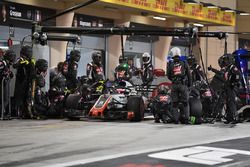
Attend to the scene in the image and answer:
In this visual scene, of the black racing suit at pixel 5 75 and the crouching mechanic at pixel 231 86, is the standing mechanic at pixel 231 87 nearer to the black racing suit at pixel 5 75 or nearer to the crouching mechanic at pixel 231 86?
the crouching mechanic at pixel 231 86

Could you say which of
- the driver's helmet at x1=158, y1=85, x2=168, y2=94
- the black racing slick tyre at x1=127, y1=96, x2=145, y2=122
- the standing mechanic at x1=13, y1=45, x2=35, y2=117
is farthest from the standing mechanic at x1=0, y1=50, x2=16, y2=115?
the driver's helmet at x1=158, y1=85, x2=168, y2=94

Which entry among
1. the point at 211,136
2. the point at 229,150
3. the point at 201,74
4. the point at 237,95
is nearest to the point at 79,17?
the point at 201,74

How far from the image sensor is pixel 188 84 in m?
14.5

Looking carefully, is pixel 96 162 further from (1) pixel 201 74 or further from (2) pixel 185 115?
(1) pixel 201 74

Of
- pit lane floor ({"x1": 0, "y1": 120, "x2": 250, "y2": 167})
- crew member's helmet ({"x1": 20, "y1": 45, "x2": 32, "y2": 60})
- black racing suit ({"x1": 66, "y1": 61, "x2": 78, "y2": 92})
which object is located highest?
crew member's helmet ({"x1": 20, "y1": 45, "x2": 32, "y2": 60})

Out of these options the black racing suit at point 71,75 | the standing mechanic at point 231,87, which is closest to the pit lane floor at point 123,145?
the standing mechanic at point 231,87

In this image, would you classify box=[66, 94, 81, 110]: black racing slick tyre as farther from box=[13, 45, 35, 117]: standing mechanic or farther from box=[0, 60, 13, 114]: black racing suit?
box=[0, 60, 13, 114]: black racing suit

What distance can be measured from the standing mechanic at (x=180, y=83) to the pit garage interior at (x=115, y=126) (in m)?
0.43

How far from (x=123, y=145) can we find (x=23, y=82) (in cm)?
700

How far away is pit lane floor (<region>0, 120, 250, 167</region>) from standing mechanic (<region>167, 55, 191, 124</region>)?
590mm

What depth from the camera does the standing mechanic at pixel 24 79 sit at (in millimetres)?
16016

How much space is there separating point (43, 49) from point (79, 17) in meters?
7.31

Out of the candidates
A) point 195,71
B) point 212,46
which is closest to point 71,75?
point 195,71

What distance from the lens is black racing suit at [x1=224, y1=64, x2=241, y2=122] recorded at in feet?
47.9
